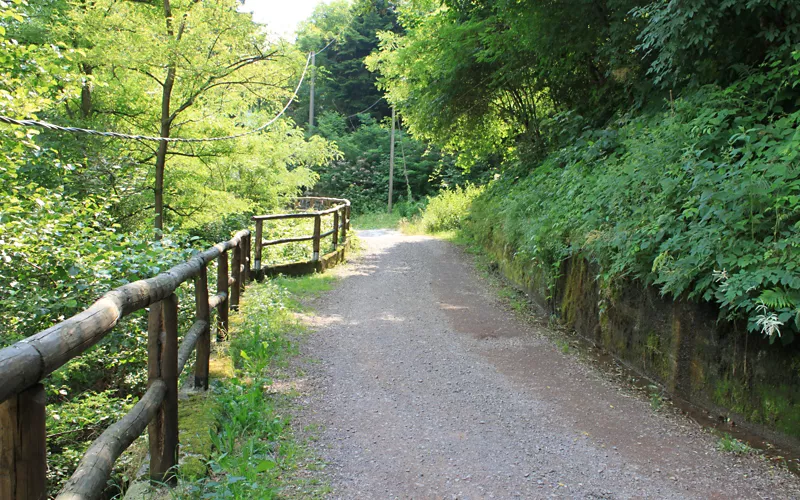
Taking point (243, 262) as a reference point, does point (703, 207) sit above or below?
above

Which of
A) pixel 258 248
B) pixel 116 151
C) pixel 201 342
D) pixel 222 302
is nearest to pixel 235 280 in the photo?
pixel 222 302

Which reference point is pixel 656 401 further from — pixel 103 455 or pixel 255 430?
pixel 103 455

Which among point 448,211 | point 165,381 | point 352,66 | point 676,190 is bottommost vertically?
point 165,381

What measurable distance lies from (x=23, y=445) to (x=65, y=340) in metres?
0.34

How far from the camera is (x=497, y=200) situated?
13.5 meters

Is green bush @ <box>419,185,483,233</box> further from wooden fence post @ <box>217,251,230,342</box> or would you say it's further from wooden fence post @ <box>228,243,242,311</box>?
wooden fence post @ <box>217,251,230,342</box>

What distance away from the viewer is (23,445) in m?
1.66

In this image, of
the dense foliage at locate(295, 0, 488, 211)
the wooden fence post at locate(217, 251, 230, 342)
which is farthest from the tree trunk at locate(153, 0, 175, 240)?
the dense foliage at locate(295, 0, 488, 211)

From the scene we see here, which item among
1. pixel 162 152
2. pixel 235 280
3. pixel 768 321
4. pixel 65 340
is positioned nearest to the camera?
pixel 65 340

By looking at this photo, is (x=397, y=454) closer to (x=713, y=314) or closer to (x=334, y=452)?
(x=334, y=452)

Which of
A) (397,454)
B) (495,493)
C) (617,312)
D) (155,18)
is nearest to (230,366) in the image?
(397,454)

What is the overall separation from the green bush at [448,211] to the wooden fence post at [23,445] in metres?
16.9

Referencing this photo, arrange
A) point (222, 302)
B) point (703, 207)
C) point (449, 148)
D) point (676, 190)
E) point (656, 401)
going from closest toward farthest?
point (703, 207) → point (656, 401) → point (676, 190) → point (222, 302) → point (449, 148)

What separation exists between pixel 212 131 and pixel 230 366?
7393 mm
